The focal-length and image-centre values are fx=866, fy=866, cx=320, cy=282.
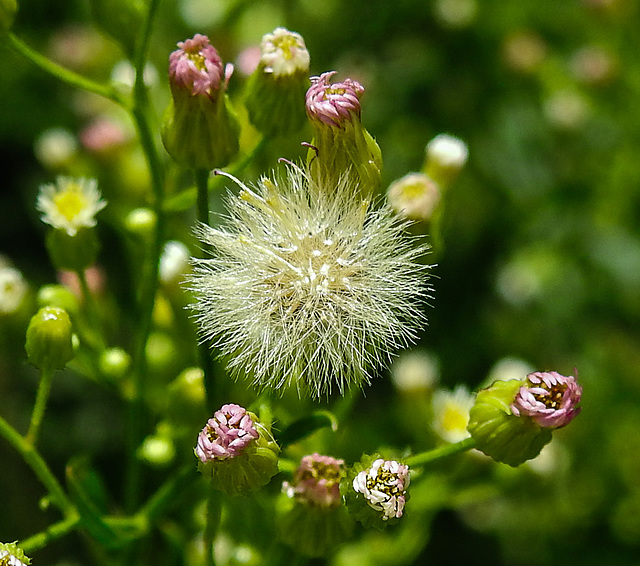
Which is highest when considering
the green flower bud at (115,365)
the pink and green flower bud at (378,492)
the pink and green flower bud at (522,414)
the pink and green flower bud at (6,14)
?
the pink and green flower bud at (6,14)

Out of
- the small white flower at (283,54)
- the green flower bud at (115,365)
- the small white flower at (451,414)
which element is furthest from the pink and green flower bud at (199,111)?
the small white flower at (451,414)

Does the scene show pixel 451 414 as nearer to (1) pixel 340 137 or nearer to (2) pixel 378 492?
(2) pixel 378 492

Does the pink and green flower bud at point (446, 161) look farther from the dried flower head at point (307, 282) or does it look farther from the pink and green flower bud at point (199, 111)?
the pink and green flower bud at point (199, 111)

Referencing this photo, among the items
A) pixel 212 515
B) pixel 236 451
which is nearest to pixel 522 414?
pixel 236 451

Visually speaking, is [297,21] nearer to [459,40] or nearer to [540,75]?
[459,40]

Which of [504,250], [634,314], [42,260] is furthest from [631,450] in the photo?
[42,260]

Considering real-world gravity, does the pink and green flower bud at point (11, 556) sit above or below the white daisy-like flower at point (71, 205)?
below

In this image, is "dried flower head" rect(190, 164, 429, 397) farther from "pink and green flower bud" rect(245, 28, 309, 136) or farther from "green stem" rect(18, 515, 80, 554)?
"green stem" rect(18, 515, 80, 554)

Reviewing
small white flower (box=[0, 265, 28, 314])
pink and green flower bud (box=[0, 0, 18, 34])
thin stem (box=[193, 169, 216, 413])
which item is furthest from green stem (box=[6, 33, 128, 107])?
small white flower (box=[0, 265, 28, 314])
